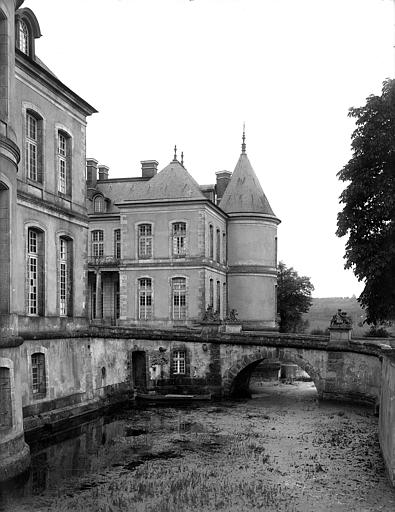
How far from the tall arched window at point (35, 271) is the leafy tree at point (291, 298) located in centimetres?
2939

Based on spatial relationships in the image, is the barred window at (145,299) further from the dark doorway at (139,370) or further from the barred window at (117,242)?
the dark doorway at (139,370)

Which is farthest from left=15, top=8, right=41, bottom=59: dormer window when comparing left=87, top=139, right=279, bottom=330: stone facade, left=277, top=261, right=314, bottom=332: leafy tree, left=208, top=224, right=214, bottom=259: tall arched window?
left=277, top=261, right=314, bottom=332: leafy tree

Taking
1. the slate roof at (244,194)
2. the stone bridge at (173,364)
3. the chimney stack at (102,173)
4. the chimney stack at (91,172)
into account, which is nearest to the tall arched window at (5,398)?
the stone bridge at (173,364)

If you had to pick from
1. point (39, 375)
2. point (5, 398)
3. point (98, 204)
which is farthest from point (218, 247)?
point (5, 398)

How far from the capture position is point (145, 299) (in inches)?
1412

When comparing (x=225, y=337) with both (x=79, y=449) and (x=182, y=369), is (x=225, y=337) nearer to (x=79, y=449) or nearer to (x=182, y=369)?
(x=182, y=369)

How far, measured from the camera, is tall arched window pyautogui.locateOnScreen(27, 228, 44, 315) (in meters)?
20.2

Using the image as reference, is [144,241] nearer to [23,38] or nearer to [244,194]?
[244,194]

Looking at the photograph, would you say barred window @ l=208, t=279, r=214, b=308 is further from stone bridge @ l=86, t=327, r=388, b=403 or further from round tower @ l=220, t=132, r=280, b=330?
stone bridge @ l=86, t=327, r=388, b=403

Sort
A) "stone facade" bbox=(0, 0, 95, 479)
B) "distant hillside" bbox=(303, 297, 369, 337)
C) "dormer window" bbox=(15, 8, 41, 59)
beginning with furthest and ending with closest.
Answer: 1. "distant hillside" bbox=(303, 297, 369, 337)
2. "dormer window" bbox=(15, 8, 41, 59)
3. "stone facade" bbox=(0, 0, 95, 479)

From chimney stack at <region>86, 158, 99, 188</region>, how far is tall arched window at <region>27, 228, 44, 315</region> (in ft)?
70.6

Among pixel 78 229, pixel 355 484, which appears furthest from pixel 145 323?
pixel 355 484

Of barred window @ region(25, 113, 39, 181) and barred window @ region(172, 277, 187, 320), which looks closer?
barred window @ region(25, 113, 39, 181)

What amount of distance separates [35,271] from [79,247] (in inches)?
117
